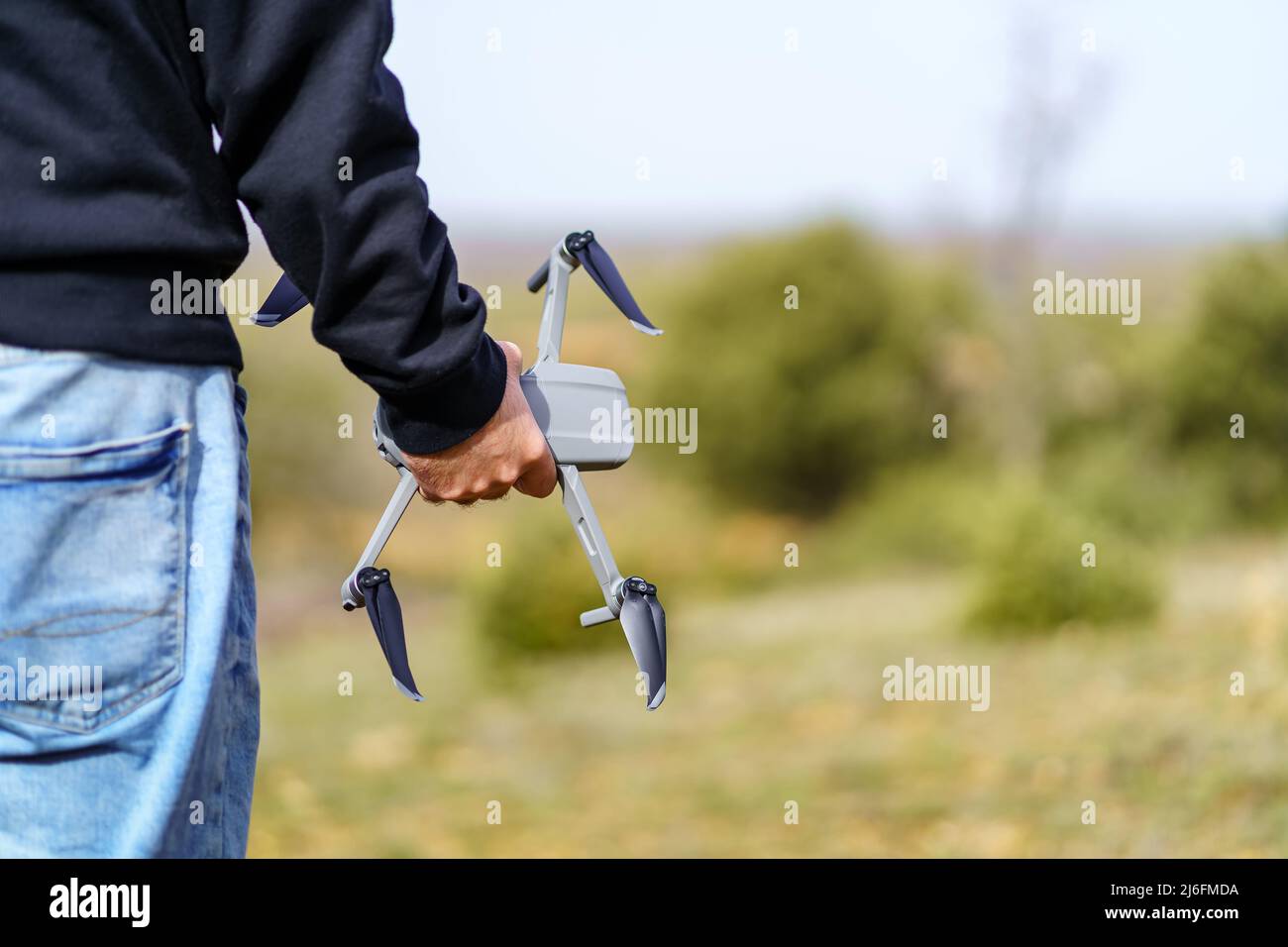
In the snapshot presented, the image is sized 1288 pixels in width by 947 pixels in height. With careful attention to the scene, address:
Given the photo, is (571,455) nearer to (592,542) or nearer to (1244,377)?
(592,542)

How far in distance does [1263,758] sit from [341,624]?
6.98 m

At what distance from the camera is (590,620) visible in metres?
1.64

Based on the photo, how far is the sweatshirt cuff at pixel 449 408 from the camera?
4.94 feet

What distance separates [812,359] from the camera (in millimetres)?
13172

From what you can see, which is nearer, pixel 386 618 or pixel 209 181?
pixel 209 181

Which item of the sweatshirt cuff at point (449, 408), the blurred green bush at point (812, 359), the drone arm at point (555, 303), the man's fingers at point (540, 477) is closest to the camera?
the sweatshirt cuff at point (449, 408)

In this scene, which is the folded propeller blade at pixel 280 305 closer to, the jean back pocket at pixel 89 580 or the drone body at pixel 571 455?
the drone body at pixel 571 455

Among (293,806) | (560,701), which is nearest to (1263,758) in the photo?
(560,701)

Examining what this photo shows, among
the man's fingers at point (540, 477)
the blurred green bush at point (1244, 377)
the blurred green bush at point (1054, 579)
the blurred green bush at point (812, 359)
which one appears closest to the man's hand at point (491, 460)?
the man's fingers at point (540, 477)

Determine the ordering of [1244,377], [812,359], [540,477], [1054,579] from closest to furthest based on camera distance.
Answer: [540,477], [1054,579], [1244,377], [812,359]

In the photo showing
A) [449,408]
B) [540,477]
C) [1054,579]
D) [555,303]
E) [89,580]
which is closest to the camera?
[89,580]

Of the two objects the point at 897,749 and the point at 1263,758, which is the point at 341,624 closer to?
the point at 897,749

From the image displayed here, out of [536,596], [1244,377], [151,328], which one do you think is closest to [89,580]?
[151,328]

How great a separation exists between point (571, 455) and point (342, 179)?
462mm
